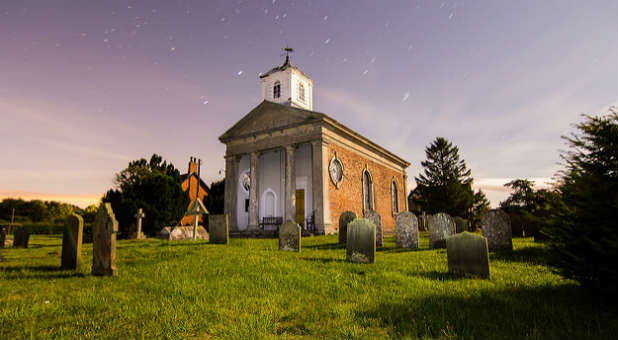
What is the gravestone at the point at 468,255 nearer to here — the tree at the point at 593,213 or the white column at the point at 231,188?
the tree at the point at 593,213

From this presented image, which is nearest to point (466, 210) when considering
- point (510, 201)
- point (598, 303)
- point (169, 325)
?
point (510, 201)

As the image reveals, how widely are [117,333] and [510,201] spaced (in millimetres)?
45857

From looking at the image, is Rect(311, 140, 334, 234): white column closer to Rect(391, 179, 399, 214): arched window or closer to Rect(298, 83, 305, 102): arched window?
Rect(298, 83, 305, 102): arched window

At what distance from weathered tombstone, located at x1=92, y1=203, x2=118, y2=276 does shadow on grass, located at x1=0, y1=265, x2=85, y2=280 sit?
44cm

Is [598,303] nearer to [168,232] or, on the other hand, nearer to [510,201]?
[168,232]

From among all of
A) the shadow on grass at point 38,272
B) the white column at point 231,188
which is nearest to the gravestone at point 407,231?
the shadow on grass at point 38,272

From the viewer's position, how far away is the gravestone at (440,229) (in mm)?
10891

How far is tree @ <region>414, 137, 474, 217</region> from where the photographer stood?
1346 inches

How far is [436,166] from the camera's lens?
37.2 m

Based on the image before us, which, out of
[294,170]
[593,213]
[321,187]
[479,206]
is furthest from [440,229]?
[479,206]

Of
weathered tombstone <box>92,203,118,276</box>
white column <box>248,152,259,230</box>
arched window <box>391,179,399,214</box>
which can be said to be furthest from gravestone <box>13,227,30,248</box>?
arched window <box>391,179,399,214</box>

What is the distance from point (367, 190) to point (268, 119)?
34.7 ft

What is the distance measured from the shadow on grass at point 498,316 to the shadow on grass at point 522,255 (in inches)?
134

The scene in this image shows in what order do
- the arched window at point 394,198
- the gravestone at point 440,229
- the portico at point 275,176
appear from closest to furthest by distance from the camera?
the gravestone at point 440,229
the portico at point 275,176
the arched window at point 394,198
